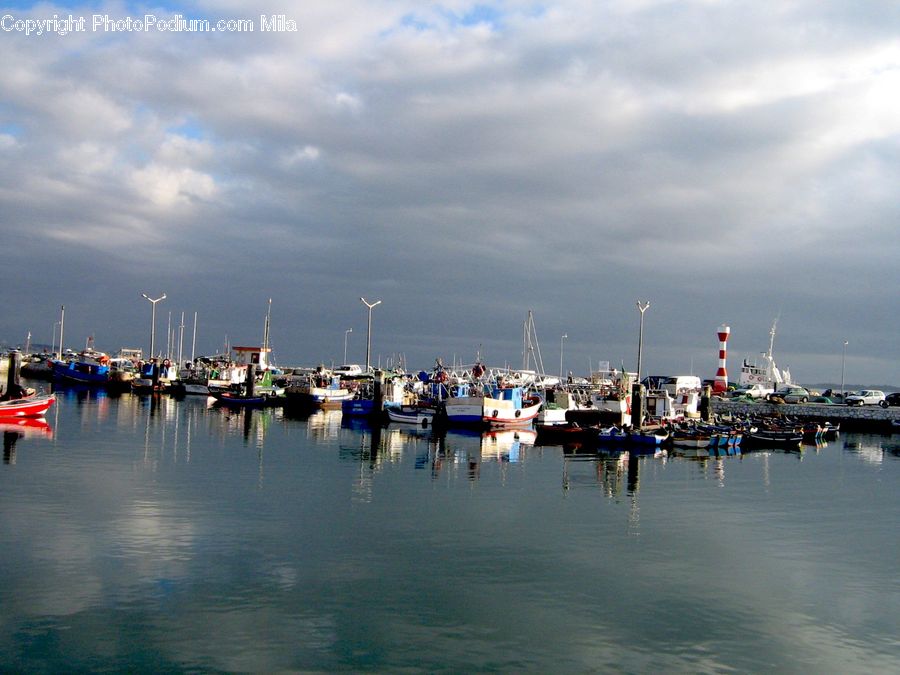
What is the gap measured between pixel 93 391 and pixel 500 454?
83258 millimetres

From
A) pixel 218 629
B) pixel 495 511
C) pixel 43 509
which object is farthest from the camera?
pixel 495 511

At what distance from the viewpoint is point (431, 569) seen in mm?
24250

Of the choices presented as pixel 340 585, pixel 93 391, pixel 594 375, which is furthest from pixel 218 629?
pixel 93 391

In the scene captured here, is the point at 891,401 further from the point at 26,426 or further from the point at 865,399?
the point at 26,426

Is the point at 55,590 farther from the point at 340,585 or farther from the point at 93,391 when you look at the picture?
the point at 93,391

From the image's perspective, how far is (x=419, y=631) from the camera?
1911 cm

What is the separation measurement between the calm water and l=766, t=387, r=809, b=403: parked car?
6764 cm

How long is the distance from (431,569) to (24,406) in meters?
52.4

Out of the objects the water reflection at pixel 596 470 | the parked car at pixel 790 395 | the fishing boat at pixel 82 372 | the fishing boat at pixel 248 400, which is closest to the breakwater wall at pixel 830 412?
the parked car at pixel 790 395

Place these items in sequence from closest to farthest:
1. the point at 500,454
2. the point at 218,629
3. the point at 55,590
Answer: the point at 218,629 < the point at 55,590 < the point at 500,454

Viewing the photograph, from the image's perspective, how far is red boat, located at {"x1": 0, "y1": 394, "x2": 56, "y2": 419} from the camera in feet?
212

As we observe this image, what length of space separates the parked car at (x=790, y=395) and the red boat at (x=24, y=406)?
86.3m

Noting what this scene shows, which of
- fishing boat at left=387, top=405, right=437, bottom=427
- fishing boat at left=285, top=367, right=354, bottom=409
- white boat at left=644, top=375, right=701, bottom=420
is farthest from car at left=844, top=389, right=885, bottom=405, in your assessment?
fishing boat at left=285, top=367, right=354, bottom=409

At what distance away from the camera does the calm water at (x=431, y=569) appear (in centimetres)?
1806
